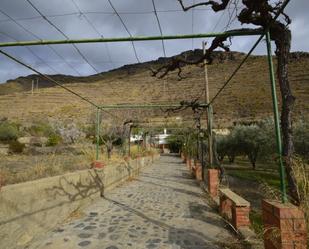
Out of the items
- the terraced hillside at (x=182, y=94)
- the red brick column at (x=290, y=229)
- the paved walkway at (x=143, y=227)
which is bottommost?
the paved walkway at (x=143, y=227)

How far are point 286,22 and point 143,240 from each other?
4.22 m

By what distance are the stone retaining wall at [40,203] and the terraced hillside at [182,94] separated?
1153 inches

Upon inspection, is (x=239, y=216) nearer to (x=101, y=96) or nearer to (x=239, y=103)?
(x=239, y=103)

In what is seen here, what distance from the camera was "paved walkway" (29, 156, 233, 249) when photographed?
5230mm

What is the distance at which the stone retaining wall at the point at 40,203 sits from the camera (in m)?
4.52

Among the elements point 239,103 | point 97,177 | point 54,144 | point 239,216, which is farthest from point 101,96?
point 239,216

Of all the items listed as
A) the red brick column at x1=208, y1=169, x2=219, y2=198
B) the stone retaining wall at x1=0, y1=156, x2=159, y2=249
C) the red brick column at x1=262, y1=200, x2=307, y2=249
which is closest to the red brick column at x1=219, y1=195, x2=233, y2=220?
the red brick column at x1=208, y1=169, x2=219, y2=198

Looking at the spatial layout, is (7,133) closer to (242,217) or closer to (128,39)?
(128,39)

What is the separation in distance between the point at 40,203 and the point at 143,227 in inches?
80.4

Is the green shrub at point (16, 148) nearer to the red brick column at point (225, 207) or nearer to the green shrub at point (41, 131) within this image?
the green shrub at point (41, 131)

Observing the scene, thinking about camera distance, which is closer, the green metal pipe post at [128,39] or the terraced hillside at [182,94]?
the green metal pipe post at [128,39]

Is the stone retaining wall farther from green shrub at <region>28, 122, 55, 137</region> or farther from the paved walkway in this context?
green shrub at <region>28, 122, 55, 137</region>

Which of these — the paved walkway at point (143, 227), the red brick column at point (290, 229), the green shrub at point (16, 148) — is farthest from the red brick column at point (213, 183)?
the green shrub at point (16, 148)

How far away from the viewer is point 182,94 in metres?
52.7
